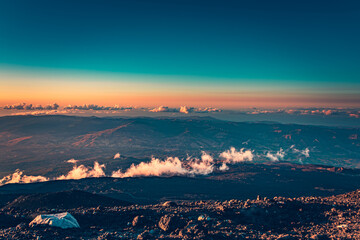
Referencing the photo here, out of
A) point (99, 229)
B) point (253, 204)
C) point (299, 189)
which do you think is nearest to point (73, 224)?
point (99, 229)

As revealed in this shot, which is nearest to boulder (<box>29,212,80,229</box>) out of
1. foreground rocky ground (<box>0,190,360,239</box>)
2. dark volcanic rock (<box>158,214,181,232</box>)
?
foreground rocky ground (<box>0,190,360,239</box>)

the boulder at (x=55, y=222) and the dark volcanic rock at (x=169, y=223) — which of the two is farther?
the boulder at (x=55, y=222)

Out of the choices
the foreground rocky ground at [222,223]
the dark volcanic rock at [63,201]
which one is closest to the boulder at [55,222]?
the foreground rocky ground at [222,223]

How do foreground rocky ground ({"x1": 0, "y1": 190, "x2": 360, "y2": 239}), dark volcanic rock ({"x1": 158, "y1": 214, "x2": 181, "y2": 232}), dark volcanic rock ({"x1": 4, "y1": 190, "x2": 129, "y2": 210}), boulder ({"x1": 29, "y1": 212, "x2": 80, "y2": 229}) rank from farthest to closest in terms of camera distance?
1. dark volcanic rock ({"x1": 4, "y1": 190, "x2": 129, "y2": 210})
2. boulder ({"x1": 29, "y1": 212, "x2": 80, "y2": 229})
3. dark volcanic rock ({"x1": 158, "y1": 214, "x2": 181, "y2": 232})
4. foreground rocky ground ({"x1": 0, "y1": 190, "x2": 360, "y2": 239})

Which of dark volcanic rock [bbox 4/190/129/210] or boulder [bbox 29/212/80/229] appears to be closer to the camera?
boulder [bbox 29/212/80/229]

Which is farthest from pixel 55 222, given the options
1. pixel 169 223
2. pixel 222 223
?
pixel 222 223

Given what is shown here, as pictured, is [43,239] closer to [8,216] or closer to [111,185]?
[8,216]

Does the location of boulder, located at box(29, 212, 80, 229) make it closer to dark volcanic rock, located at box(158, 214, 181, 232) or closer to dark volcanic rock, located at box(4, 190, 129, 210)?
dark volcanic rock, located at box(158, 214, 181, 232)

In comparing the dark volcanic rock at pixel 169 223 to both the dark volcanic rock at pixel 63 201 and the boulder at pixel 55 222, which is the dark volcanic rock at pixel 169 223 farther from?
the dark volcanic rock at pixel 63 201
